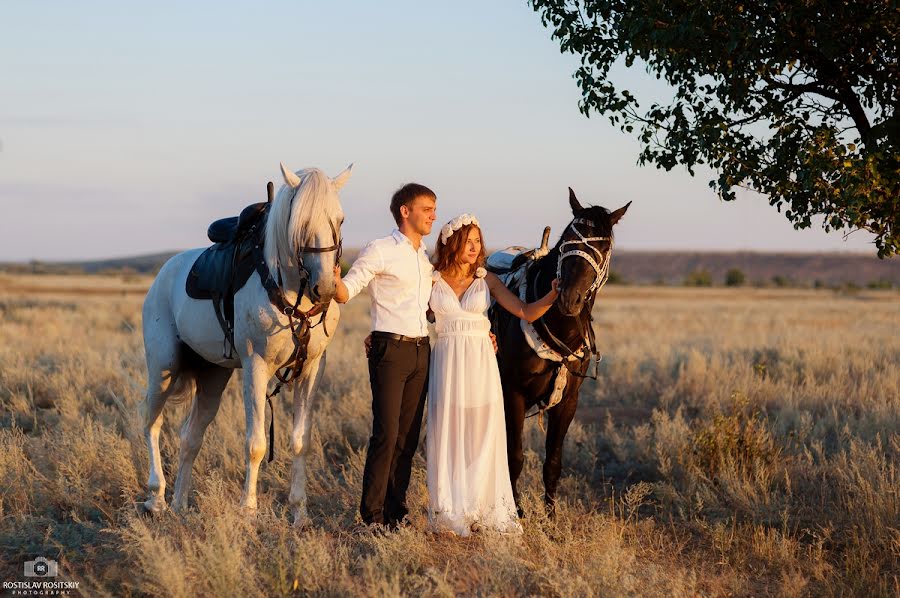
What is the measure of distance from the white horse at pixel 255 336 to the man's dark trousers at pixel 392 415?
21.8 inches

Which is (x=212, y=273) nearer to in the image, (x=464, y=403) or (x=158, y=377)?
(x=158, y=377)

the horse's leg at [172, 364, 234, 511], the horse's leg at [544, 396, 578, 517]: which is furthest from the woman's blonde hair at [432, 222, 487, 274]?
the horse's leg at [172, 364, 234, 511]

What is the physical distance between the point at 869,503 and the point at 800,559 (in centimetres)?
72

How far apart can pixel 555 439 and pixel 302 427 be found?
1.89m

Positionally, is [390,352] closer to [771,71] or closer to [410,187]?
[410,187]

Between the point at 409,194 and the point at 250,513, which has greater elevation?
the point at 409,194

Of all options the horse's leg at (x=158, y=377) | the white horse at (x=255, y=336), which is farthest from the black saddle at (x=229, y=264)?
the horse's leg at (x=158, y=377)

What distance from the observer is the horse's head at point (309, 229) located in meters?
5.10

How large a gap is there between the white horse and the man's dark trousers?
1.81 ft

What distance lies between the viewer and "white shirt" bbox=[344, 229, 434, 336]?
5430 millimetres

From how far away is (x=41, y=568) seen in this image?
16.7ft

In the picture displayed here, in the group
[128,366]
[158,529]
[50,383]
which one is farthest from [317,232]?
[128,366]

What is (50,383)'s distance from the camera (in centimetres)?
1073

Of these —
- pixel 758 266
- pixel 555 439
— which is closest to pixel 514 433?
pixel 555 439
